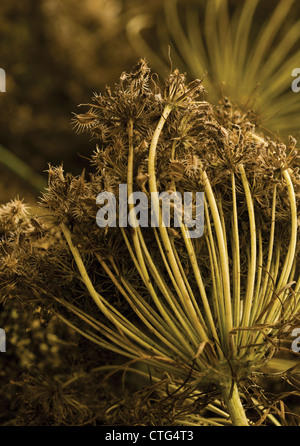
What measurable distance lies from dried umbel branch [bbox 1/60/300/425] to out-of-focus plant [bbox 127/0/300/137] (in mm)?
499

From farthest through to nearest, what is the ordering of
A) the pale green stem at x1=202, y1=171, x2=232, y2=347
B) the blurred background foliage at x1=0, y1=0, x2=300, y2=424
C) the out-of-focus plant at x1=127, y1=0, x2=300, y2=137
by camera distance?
the blurred background foliage at x1=0, y1=0, x2=300, y2=424
the out-of-focus plant at x1=127, y1=0, x2=300, y2=137
the pale green stem at x1=202, y1=171, x2=232, y2=347

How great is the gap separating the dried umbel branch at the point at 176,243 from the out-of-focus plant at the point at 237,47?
499 millimetres

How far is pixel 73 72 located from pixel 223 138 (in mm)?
1009

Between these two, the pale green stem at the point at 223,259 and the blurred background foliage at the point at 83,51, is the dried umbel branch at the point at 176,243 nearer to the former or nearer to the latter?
the pale green stem at the point at 223,259

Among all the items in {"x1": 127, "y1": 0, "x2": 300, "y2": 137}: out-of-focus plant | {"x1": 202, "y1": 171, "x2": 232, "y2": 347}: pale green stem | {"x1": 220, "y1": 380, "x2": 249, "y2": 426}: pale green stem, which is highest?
{"x1": 127, "y1": 0, "x2": 300, "y2": 137}: out-of-focus plant

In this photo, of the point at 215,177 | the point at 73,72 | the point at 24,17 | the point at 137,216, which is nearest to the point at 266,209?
the point at 215,177

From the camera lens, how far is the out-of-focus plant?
127cm

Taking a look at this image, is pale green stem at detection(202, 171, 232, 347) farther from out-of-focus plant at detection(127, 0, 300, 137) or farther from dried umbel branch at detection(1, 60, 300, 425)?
out-of-focus plant at detection(127, 0, 300, 137)

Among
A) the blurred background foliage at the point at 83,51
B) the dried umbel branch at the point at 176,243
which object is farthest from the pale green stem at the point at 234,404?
the blurred background foliage at the point at 83,51

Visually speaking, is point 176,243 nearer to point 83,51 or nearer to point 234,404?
point 234,404

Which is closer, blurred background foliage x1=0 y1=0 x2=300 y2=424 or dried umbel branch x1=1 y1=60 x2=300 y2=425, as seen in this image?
dried umbel branch x1=1 y1=60 x2=300 y2=425

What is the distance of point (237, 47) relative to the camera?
138 cm

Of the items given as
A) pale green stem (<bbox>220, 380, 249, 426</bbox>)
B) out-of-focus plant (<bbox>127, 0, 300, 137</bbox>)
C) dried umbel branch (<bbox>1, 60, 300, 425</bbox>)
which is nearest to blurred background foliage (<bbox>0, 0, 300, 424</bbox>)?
out-of-focus plant (<bbox>127, 0, 300, 137</bbox>)
